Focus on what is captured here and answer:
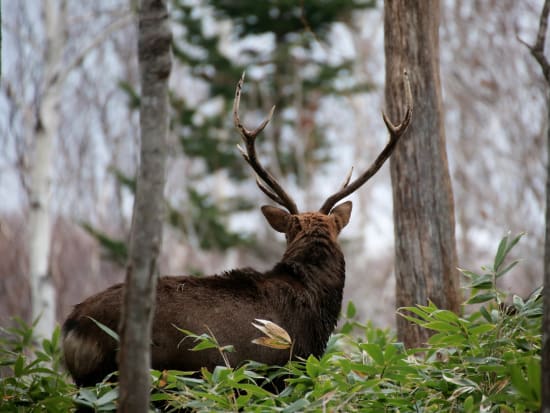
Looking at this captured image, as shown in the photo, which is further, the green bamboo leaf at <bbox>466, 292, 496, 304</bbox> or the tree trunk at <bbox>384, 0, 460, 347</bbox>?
the tree trunk at <bbox>384, 0, 460, 347</bbox>

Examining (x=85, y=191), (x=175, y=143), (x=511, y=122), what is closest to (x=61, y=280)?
(x=175, y=143)

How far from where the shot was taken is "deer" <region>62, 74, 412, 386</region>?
3791 millimetres

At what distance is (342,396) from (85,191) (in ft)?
60.7

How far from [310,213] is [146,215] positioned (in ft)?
8.71

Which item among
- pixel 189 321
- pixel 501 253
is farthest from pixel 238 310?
pixel 501 253

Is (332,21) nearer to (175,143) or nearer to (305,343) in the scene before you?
(175,143)

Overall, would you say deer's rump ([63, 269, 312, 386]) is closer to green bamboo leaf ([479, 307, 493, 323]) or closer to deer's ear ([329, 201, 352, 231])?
deer's ear ([329, 201, 352, 231])

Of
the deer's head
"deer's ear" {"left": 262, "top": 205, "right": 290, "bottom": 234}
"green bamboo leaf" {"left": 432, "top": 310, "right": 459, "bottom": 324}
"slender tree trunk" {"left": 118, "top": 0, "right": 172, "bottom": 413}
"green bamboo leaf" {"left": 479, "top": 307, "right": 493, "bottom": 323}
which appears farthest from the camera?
"deer's ear" {"left": 262, "top": 205, "right": 290, "bottom": 234}

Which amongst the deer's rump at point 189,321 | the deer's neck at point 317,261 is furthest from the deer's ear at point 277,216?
the deer's rump at point 189,321

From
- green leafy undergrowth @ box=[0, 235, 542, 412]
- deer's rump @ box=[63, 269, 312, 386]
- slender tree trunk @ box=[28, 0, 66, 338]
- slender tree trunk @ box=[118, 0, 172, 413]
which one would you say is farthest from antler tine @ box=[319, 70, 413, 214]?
slender tree trunk @ box=[28, 0, 66, 338]

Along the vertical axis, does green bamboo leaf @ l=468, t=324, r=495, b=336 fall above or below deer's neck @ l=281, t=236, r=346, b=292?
below

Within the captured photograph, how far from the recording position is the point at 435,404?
11.0ft

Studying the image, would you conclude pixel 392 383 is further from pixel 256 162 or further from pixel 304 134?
pixel 304 134

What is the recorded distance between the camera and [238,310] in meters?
4.14
